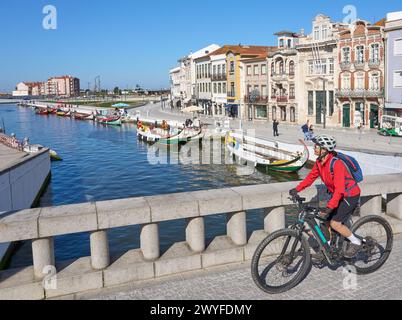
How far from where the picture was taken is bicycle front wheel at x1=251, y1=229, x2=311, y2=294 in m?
6.27

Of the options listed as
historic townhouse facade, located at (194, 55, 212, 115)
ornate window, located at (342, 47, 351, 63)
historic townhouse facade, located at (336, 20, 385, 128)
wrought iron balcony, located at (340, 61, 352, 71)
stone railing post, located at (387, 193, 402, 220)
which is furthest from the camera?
historic townhouse facade, located at (194, 55, 212, 115)

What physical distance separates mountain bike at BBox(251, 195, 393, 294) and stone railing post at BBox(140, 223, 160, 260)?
1.46 m

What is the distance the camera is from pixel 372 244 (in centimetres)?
711

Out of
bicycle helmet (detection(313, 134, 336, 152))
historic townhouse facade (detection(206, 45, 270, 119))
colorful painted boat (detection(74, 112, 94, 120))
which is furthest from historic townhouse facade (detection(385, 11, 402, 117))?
colorful painted boat (detection(74, 112, 94, 120))

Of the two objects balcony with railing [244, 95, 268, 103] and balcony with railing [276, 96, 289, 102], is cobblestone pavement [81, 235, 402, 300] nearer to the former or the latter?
balcony with railing [276, 96, 289, 102]

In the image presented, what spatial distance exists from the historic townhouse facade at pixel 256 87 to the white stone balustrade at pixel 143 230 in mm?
57805

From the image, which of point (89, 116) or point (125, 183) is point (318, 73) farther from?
point (89, 116)

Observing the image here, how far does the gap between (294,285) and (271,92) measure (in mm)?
57732

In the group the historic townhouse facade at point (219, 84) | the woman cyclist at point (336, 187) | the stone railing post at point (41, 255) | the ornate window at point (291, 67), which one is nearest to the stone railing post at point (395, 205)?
the woman cyclist at point (336, 187)

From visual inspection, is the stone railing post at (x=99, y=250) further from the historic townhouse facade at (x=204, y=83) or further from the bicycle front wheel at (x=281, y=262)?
the historic townhouse facade at (x=204, y=83)

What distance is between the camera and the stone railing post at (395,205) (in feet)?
28.8

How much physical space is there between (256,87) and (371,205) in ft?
198

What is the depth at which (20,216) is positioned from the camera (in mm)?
6195
